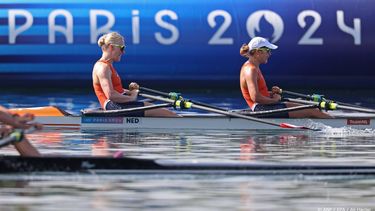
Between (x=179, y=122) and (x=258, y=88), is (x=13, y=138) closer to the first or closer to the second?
(x=179, y=122)

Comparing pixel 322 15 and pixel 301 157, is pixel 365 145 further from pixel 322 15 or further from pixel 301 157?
pixel 322 15

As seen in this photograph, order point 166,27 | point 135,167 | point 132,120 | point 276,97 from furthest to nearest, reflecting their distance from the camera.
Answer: point 166,27 → point 276,97 → point 132,120 → point 135,167

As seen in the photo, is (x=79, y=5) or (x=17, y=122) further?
(x=79, y=5)

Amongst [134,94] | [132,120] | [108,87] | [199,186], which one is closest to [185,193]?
[199,186]

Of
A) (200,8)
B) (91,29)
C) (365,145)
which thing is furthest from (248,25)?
(365,145)

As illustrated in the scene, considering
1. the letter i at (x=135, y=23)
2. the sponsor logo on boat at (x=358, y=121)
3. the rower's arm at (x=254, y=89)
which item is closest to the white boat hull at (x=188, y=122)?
the sponsor logo on boat at (x=358, y=121)

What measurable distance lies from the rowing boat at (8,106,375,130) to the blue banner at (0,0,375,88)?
9.50m

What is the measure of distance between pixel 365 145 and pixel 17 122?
5.89 meters

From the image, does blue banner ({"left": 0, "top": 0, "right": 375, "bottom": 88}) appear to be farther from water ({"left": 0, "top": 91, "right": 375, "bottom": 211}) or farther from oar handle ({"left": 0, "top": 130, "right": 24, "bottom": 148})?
oar handle ({"left": 0, "top": 130, "right": 24, "bottom": 148})

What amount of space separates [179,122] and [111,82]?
114cm

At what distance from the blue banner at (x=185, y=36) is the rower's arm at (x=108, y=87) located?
9.65m

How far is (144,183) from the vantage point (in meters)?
10.6

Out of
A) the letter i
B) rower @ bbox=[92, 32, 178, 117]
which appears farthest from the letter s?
rower @ bbox=[92, 32, 178, 117]

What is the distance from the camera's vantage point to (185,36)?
93.7 feet
